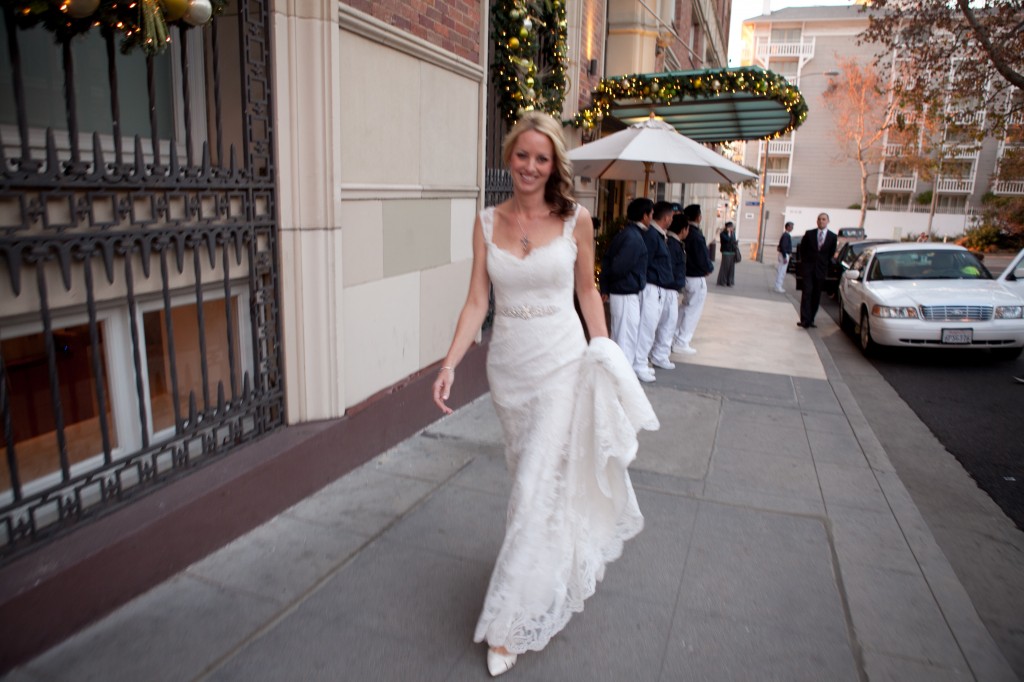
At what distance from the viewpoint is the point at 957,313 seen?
9.39 meters

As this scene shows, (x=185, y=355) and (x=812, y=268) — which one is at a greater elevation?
(x=185, y=355)

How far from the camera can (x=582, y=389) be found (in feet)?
9.73

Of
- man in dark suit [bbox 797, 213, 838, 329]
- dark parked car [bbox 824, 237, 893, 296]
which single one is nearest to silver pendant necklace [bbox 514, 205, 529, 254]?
man in dark suit [bbox 797, 213, 838, 329]

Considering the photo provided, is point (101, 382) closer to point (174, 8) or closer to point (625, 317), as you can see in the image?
point (174, 8)

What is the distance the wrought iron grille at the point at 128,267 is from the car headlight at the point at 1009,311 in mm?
9222

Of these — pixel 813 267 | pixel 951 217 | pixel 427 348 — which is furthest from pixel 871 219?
pixel 427 348

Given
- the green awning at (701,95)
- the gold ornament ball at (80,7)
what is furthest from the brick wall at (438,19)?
the green awning at (701,95)

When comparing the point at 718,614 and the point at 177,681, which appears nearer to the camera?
the point at 177,681

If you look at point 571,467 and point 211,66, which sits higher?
point 211,66

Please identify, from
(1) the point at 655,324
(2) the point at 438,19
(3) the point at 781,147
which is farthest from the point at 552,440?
(3) the point at 781,147

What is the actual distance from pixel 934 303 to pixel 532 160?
8.52 meters

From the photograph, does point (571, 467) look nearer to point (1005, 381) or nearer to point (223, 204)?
point (223, 204)

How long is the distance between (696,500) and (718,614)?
4.41 ft

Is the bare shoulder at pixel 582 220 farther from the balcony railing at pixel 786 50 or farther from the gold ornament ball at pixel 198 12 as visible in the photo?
the balcony railing at pixel 786 50
